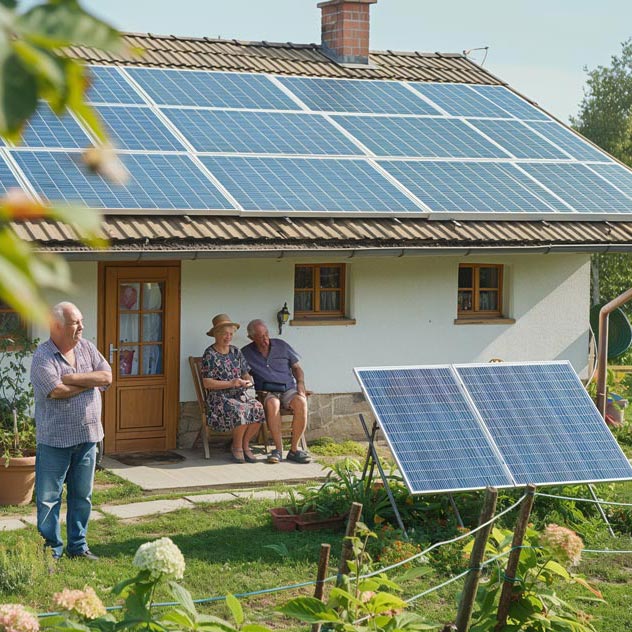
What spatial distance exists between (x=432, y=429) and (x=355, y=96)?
8.76 m

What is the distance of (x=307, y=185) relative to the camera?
13.3 metres

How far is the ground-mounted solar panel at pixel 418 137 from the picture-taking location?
1501 cm

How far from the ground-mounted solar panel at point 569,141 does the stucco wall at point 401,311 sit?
209 centimetres

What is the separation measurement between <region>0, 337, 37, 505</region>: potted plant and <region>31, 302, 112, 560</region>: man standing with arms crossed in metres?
1.79

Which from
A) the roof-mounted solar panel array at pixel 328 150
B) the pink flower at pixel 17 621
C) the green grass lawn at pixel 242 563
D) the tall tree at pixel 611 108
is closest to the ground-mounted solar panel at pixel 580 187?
the roof-mounted solar panel array at pixel 328 150

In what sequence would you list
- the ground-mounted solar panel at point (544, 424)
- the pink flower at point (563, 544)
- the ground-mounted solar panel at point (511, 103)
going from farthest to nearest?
the ground-mounted solar panel at point (511, 103)
the ground-mounted solar panel at point (544, 424)
the pink flower at point (563, 544)

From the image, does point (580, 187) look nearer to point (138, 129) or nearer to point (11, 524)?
point (138, 129)

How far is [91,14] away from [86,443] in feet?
23.8

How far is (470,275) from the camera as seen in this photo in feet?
47.5

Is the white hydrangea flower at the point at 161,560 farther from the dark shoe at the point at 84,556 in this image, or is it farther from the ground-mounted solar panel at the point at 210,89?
the ground-mounted solar panel at the point at 210,89

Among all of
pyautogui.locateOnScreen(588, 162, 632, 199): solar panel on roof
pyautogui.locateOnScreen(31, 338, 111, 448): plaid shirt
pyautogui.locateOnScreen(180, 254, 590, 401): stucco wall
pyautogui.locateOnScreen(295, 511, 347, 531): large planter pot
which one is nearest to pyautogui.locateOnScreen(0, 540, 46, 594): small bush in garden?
pyautogui.locateOnScreen(31, 338, 111, 448): plaid shirt

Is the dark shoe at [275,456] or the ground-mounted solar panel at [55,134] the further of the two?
the ground-mounted solar panel at [55,134]

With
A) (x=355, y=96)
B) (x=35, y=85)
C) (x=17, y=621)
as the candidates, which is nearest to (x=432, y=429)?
(x=17, y=621)

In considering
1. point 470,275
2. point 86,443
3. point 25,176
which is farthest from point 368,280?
point 86,443
